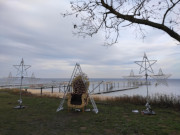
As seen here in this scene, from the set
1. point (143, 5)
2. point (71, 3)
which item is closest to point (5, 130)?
point (71, 3)

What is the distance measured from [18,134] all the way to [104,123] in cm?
239

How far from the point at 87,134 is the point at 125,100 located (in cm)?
591

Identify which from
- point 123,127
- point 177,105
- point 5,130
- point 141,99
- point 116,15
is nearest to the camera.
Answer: point 116,15

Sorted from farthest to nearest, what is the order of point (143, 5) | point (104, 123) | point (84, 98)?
point (84, 98) < point (104, 123) < point (143, 5)

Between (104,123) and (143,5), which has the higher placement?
(143,5)

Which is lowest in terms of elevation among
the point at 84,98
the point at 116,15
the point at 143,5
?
the point at 84,98

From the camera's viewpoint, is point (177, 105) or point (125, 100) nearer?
point (177, 105)

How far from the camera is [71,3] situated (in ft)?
11.7

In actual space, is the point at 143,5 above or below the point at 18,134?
above

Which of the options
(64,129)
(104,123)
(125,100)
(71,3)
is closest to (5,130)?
(64,129)

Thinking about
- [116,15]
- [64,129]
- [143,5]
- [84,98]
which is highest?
[143,5]

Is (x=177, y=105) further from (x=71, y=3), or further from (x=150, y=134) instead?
(x=71, y=3)

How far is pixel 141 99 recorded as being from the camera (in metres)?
8.68

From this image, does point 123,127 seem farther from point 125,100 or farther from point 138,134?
point 125,100
